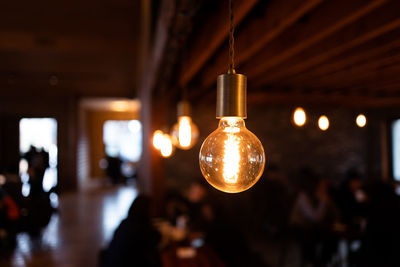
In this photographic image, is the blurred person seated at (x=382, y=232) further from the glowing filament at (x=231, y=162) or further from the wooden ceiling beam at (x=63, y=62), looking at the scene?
the wooden ceiling beam at (x=63, y=62)

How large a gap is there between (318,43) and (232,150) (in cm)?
163

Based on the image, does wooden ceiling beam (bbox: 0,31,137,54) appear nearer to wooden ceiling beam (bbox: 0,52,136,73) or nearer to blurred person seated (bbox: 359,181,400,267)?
wooden ceiling beam (bbox: 0,52,136,73)

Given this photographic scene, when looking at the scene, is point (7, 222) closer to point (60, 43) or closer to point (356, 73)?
point (60, 43)

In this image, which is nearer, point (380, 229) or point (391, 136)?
point (380, 229)

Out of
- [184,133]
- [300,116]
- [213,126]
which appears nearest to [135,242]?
[184,133]

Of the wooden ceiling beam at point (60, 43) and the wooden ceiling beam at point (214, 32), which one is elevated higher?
the wooden ceiling beam at point (60, 43)

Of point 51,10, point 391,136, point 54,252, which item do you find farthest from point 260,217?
point 51,10

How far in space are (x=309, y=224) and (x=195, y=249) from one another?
1.87m

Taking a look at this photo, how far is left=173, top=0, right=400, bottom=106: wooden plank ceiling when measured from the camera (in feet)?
4.61

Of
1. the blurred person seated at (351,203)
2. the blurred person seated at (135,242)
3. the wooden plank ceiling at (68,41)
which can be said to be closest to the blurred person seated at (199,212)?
the blurred person seated at (135,242)

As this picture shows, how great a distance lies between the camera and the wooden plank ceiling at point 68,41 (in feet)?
12.7

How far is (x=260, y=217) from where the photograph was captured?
5.36m

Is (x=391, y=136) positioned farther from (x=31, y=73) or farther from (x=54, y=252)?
(x=31, y=73)

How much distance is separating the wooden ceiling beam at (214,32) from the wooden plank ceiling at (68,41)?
1945mm
